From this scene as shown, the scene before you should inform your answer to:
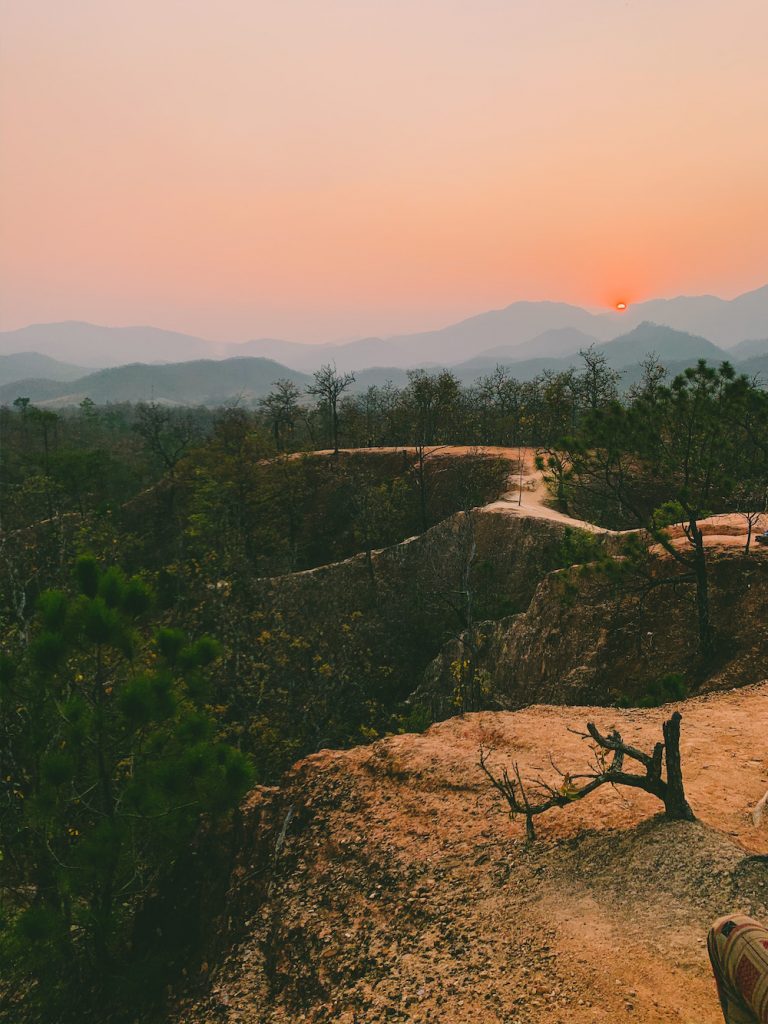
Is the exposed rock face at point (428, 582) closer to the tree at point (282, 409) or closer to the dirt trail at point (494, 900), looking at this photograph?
the dirt trail at point (494, 900)

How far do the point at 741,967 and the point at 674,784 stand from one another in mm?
4200

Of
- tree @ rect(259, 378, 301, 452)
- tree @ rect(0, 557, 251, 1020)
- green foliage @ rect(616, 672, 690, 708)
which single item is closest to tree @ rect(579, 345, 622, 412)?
tree @ rect(259, 378, 301, 452)

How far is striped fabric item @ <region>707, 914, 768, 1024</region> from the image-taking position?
3744mm

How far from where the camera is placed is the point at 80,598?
763 centimetres

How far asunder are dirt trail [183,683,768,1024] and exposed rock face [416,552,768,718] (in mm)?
4500

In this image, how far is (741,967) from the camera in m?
3.86

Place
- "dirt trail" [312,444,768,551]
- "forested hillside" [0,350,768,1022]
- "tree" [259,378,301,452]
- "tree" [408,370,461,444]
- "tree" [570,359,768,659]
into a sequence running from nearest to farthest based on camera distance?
"forested hillside" [0,350,768,1022], "tree" [570,359,768,659], "dirt trail" [312,444,768,551], "tree" [408,370,461,444], "tree" [259,378,301,452]

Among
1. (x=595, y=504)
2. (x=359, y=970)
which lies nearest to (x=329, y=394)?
(x=595, y=504)

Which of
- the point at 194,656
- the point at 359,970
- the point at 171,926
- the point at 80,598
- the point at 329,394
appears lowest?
the point at 171,926

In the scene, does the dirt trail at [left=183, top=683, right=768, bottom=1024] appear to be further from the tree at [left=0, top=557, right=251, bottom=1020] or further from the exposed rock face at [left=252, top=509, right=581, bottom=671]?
the exposed rock face at [left=252, top=509, right=581, bottom=671]

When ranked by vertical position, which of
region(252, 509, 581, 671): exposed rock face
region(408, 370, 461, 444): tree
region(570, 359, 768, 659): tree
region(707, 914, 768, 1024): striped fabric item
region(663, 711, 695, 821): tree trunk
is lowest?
region(252, 509, 581, 671): exposed rock face

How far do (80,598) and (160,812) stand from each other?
3.21 metres

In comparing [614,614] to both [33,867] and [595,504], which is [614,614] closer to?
[33,867]

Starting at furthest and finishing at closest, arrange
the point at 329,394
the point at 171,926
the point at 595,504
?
the point at 329,394 < the point at 595,504 < the point at 171,926
